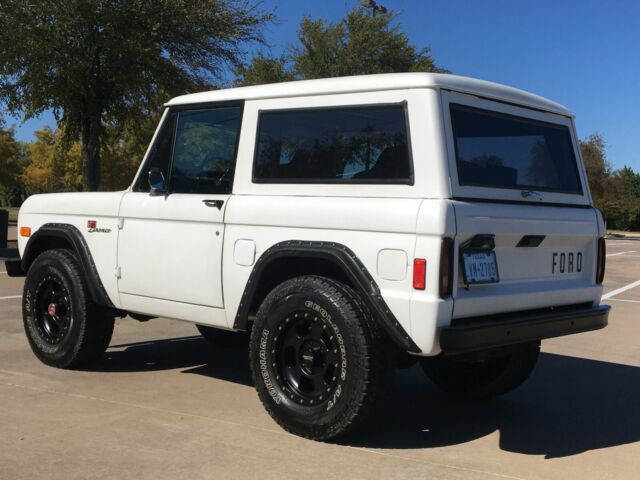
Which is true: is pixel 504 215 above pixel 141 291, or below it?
above

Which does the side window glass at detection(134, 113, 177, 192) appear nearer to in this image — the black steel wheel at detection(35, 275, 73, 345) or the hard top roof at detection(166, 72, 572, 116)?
the hard top roof at detection(166, 72, 572, 116)

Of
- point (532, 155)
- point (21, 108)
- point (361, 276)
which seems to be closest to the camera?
point (361, 276)

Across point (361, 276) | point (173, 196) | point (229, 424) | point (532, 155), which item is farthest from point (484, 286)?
point (173, 196)

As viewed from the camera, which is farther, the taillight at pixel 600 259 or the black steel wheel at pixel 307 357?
the taillight at pixel 600 259

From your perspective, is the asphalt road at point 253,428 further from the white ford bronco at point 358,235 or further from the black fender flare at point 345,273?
the black fender flare at point 345,273

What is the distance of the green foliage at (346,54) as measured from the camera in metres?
28.2

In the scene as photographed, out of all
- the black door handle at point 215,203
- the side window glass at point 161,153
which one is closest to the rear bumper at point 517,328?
the black door handle at point 215,203

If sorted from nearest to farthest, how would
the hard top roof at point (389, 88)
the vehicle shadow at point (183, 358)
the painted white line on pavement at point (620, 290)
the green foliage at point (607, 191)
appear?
1. the hard top roof at point (389, 88)
2. the vehicle shadow at point (183, 358)
3. the painted white line on pavement at point (620, 290)
4. the green foliage at point (607, 191)

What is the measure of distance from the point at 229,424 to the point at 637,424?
279 centimetres

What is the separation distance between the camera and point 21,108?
18219 millimetres

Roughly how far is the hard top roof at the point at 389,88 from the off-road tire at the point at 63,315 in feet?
5.73

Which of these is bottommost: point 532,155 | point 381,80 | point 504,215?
point 504,215

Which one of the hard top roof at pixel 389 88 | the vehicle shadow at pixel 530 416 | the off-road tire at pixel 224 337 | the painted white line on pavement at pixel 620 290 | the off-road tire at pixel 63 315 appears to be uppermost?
the hard top roof at pixel 389 88

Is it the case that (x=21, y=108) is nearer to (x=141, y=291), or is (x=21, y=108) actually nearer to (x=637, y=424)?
(x=141, y=291)
